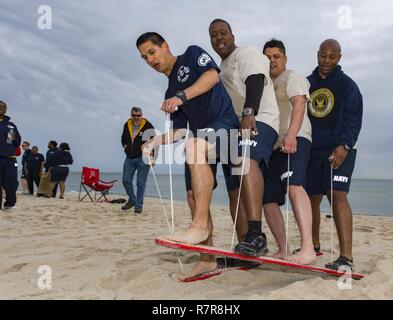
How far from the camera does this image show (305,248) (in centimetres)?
318

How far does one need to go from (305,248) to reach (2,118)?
6.54 m

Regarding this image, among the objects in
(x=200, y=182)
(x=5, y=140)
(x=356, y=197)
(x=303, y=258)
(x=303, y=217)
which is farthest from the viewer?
(x=356, y=197)

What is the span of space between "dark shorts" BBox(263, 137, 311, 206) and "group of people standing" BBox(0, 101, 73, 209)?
5.89 meters

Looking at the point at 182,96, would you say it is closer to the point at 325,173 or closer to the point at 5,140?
the point at 325,173

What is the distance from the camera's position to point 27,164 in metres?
13.0

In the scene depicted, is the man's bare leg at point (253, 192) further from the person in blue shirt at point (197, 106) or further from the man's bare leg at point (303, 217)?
the man's bare leg at point (303, 217)

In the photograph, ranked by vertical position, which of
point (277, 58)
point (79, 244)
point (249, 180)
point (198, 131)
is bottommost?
point (79, 244)

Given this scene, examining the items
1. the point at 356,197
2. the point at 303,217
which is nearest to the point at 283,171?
the point at 303,217

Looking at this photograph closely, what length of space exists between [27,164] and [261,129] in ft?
38.2
